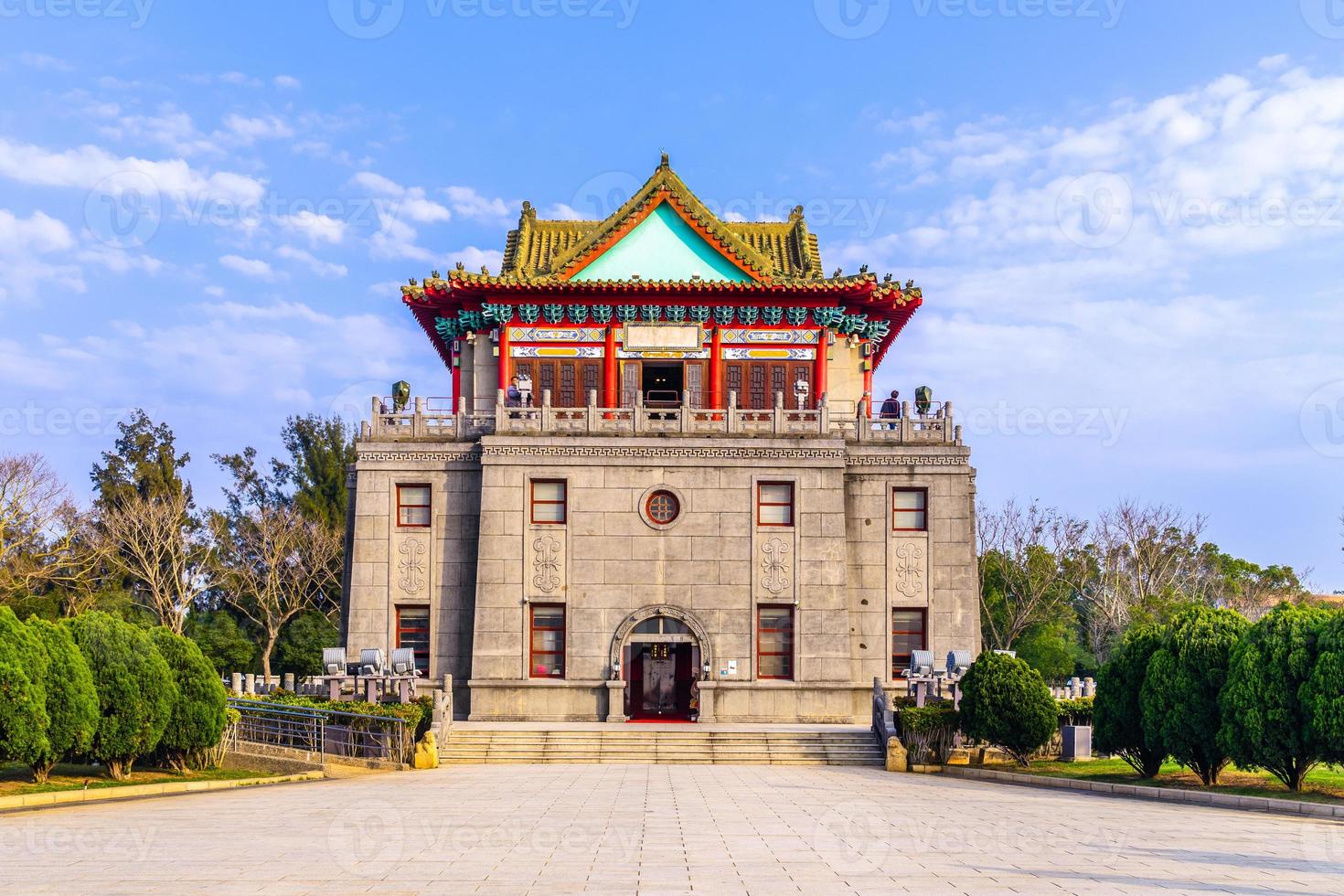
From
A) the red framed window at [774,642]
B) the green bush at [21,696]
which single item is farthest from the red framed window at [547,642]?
the green bush at [21,696]

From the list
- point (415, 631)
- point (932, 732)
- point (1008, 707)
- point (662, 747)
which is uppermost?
point (415, 631)

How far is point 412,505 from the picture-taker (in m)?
31.6

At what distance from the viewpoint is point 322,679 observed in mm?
26500

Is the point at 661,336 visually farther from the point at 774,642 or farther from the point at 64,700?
the point at 64,700

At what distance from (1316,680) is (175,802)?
51.9 feet

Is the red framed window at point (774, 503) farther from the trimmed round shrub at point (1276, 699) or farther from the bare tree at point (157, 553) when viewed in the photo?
the bare tree at point (157, 553)

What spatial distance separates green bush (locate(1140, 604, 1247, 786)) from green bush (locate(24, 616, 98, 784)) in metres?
16.1

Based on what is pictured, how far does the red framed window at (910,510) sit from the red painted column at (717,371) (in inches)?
201

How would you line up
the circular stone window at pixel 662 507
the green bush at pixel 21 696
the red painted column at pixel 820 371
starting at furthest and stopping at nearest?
the red painted column at pixel 820 371 → the circular stone window at pixel 662 507 → the green bush at pixel 21 696

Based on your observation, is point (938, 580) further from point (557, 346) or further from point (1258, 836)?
point (1258, 836)

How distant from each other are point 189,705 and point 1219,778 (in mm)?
16611

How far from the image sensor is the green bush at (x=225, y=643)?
48.7 metres

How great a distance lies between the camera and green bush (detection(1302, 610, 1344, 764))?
17156 millimetres

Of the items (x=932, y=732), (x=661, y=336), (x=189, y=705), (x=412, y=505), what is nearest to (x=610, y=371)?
(x=661, y=336)
